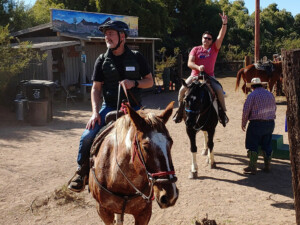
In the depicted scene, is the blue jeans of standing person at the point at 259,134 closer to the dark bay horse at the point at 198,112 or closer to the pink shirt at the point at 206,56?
the dark bay horse at the point at 198,112

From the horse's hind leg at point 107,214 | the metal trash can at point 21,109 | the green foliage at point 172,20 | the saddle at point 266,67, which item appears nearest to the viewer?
the horse's hind leg at point 107,214

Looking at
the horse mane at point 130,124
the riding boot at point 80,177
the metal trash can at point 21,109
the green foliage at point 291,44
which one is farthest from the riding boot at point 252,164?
the green foliage at point 291,44

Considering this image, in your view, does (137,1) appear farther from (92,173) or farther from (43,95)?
(92,173)

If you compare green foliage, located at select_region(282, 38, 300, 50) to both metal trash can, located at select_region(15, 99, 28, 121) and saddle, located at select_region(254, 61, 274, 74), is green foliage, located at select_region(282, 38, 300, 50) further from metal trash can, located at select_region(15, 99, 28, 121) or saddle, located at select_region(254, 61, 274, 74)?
metal trash can, located at select_region(15, 99, 28, 121)

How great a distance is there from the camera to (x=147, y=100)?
16.8 m

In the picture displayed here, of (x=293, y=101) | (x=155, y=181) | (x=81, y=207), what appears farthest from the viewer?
(x=81, y=207)

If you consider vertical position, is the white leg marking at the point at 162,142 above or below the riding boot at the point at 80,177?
above

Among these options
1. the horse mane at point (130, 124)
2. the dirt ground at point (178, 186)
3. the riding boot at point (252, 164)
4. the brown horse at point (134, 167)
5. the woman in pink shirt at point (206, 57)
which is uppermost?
the woman in pink shirt at point (206, 57)

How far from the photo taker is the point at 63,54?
17141 millimetres

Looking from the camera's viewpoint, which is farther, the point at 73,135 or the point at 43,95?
the point at 43,95

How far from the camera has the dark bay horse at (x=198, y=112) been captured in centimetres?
666

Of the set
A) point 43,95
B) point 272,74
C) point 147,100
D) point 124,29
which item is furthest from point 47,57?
point 124,29

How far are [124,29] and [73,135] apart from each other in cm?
695

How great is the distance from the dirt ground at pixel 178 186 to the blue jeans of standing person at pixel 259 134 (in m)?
0.57
